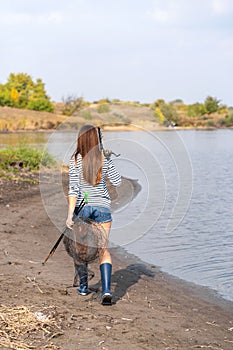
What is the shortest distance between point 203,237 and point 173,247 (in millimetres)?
1119

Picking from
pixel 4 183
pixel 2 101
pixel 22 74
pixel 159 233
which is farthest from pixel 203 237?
pixel 22 74

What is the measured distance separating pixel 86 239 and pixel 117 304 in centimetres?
70

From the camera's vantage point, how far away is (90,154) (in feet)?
19.8

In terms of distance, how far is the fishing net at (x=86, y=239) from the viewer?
6121mm

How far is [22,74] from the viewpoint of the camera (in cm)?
7719

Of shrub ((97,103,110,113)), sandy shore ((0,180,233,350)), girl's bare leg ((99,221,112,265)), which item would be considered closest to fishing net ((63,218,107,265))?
girl's bare leg ((99,221,112,265))

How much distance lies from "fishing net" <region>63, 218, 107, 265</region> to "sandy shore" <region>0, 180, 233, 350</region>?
0.42 metres

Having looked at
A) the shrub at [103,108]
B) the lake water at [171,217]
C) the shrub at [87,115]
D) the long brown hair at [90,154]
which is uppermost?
the shrub at [103,108]

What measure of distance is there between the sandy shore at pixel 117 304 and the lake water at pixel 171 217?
1.83 feet

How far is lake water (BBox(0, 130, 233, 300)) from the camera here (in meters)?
7.71

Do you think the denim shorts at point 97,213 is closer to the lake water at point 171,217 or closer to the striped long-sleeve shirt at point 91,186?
the striped long-sleeve shirt at point 91,186

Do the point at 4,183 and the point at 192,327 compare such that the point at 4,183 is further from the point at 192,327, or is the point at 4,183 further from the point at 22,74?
the point at 22,74

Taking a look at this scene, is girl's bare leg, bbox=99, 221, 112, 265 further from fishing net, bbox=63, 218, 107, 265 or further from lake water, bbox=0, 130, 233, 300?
lake water, bbox=0, 130, 233, 300

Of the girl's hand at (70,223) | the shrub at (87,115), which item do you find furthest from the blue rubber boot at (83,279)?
the shrub at (87,115)
